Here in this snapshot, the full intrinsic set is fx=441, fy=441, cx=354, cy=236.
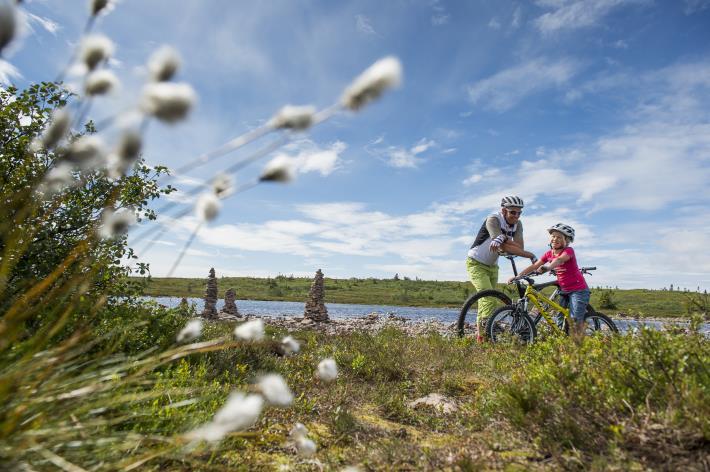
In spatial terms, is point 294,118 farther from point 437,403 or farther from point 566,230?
point 566,230

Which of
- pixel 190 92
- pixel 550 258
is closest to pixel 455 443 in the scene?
pixel 190 92

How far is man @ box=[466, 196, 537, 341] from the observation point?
9.43m

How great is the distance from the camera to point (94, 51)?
6.82 ft

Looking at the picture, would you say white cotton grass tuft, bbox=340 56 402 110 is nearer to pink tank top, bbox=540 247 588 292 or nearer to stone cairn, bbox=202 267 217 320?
pink tank top, bbox=540 247 588 292

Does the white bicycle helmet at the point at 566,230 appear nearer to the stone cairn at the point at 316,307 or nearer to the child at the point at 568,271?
the child at the point at 568,271

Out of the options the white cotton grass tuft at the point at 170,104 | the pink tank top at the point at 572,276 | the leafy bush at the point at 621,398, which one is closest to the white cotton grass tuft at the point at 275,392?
the white cotton grass tuft at the point at 170,104

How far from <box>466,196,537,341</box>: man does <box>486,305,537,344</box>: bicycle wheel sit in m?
0.22

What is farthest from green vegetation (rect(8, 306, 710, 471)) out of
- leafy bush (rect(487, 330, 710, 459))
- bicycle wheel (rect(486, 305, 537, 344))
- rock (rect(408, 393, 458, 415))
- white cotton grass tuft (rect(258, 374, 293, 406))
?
bicycle wheel (rect(486, 305, 537, 344))

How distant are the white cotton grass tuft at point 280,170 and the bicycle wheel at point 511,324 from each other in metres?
7.89

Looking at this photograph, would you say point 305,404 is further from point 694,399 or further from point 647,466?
point 694,399

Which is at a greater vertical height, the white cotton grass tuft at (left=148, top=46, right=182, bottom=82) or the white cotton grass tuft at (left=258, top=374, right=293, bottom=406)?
the white cotton grass tuft at (left=148, top=46, right=182, bottom=82)

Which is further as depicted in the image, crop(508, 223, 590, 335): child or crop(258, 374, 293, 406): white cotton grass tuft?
crop(508, 223, 590, 335): child

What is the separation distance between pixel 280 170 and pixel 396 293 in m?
79.7

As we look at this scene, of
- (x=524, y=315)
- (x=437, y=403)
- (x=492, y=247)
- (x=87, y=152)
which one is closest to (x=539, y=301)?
(x=524, y=315)
